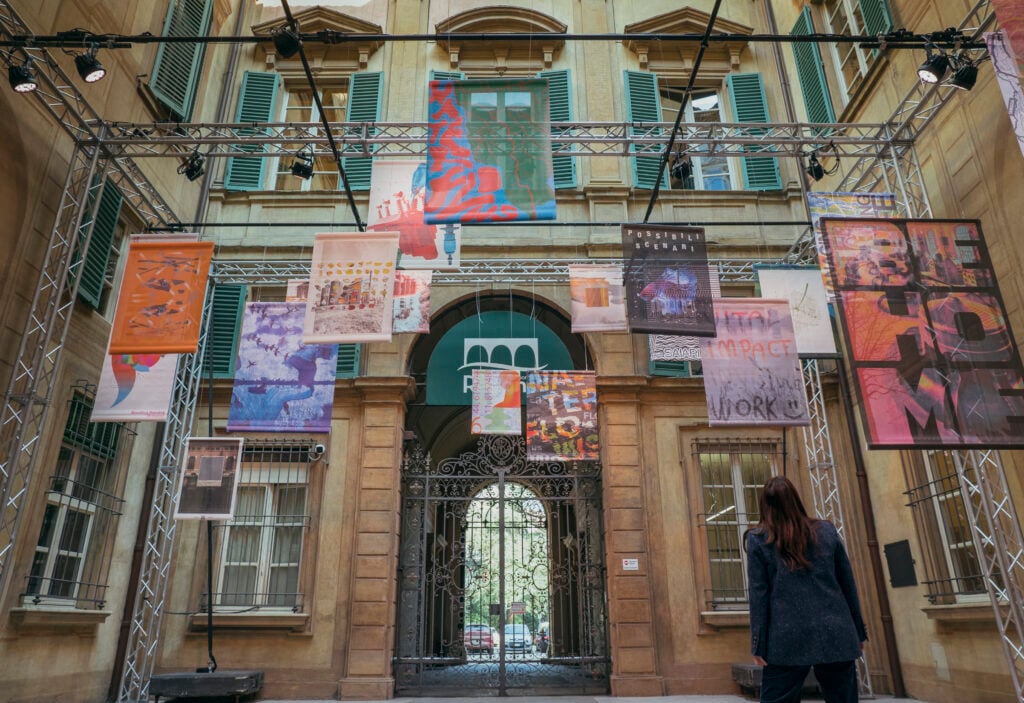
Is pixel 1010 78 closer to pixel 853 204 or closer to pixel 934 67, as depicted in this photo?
pixel 934 67

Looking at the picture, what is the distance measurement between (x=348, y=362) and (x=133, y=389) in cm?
292

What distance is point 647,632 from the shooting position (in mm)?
8875

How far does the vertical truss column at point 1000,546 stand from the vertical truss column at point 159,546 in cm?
919

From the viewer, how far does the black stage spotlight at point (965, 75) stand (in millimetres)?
6656

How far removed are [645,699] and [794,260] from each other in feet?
21.1

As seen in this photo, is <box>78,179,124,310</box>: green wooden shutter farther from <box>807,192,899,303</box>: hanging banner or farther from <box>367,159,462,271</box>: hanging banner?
<box>807,192,899,303</box>: hanging banner

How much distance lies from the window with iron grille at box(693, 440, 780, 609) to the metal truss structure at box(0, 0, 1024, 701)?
74cm

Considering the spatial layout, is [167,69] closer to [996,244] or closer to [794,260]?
[794,260]

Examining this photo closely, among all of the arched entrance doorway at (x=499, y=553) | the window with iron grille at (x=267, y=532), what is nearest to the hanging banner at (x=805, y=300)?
the arched entrance doorway at (x=499, y=553)

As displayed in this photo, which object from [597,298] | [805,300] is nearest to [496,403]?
[597,298]

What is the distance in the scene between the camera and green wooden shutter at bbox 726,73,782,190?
1112 centimetres

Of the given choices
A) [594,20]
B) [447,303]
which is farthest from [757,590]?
[594,20]

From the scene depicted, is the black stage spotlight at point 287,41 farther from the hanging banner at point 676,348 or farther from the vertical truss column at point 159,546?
the hanging banner at point 676,348

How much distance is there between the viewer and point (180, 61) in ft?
33.4
